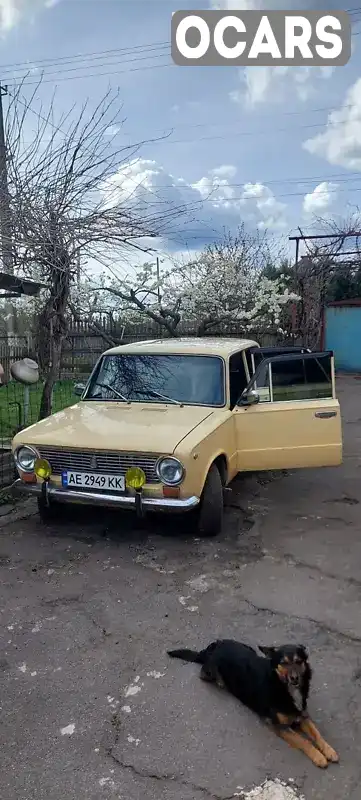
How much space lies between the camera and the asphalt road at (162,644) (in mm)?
2205

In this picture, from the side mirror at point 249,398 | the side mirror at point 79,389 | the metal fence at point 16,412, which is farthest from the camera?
the metal fence at point 16,412

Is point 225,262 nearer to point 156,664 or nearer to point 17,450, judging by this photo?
point 17,450

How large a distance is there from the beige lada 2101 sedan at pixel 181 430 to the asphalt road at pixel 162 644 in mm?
443

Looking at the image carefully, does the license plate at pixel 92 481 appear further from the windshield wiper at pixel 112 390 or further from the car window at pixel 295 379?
the car window at pixel 295 379

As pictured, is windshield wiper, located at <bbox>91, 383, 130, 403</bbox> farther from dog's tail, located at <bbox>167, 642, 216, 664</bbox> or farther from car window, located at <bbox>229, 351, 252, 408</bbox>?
dog's tail, located at <bbox>167, 642, 216, 664</bbox>

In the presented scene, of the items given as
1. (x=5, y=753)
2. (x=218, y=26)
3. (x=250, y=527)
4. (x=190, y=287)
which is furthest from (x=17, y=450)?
(x=190, y=287)

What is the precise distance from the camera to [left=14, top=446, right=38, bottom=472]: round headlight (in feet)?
14.8

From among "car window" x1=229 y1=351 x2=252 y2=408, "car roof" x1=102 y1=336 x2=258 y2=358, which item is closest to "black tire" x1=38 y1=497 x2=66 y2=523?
→ "car roof" x1=102 y1=336 x2=258 y2=358

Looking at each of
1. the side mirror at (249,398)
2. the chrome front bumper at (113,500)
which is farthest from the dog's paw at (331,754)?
the side mirror at (249,398)

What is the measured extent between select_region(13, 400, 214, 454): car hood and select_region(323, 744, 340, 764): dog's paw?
221cm

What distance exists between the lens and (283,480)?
6445 millimetres

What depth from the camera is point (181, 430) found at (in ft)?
14.5

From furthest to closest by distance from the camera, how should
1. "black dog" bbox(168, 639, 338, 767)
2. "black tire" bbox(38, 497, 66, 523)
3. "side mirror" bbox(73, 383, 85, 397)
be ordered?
1. "side mirror" bbox(73, 383, 85, 397)
2. "black tire" bbox(38, 497, 66, 523)
3. "black dog" bbox(168, 639, 338, 767)

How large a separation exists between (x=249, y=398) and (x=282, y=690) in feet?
9.91
